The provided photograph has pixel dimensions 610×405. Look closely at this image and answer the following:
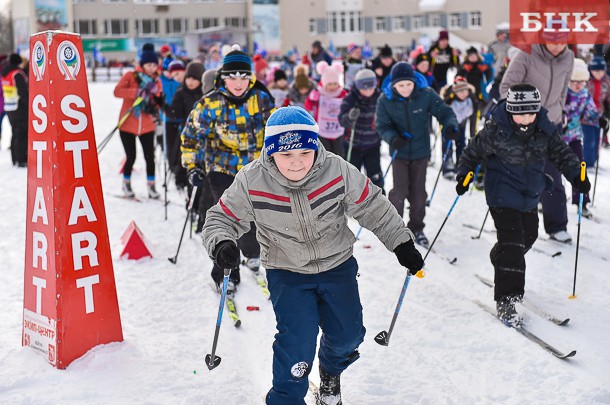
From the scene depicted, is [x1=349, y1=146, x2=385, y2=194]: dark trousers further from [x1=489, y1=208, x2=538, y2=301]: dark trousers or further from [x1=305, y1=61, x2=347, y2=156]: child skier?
[x1=489, y1=208, x2=538, y2=301]: dark trousers

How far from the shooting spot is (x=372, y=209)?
312 centimetres

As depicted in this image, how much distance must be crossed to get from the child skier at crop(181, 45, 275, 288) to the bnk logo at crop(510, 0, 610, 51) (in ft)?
9.01

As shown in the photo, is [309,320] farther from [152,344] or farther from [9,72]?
[9,72]

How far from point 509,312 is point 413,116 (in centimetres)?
249

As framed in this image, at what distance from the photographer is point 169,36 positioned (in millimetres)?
59938

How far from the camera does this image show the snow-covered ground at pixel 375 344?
344 cm

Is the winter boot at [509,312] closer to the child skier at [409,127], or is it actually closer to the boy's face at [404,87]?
the child skier at [409,127]

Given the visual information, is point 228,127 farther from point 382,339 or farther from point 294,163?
point 382,339

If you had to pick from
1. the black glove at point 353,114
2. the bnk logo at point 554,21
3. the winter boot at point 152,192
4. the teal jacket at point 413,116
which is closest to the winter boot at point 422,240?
the teal jacket at point 413,116

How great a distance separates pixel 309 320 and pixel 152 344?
1491mm

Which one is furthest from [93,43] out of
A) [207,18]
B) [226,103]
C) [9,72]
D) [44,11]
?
[226,103]

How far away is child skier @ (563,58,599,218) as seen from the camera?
7.23m

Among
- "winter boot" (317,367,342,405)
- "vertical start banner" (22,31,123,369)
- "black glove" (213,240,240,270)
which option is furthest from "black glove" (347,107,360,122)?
"black glove" (213,240,240,270)

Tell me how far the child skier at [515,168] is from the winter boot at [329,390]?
157cm
